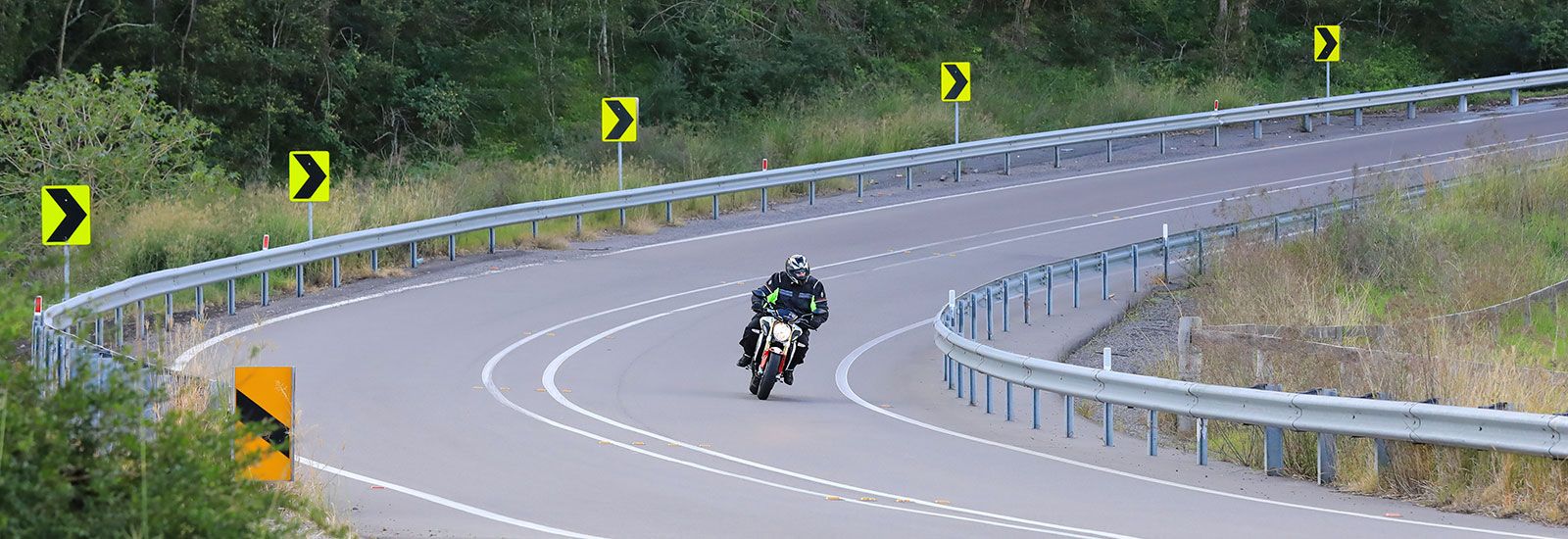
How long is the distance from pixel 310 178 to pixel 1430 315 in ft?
44.1

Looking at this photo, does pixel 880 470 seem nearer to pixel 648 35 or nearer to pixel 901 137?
pixel 901 137

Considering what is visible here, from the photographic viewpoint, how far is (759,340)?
17.6 meters

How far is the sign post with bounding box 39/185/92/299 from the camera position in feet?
67.8

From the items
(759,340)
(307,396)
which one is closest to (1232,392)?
(759,340)

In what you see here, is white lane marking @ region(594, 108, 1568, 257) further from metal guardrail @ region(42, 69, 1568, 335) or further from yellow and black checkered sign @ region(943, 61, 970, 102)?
yellow and black checkered sign @ region(943, 61, 970, 102)

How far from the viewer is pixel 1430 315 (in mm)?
20281

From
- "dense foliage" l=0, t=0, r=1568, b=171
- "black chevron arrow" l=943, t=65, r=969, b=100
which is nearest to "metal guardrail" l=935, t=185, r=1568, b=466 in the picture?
"black chevron arrow" l=943, t=65, r=969, b=100

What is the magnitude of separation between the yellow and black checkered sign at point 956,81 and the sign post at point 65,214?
54.3 ft

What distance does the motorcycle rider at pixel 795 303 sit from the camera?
17.6 metres

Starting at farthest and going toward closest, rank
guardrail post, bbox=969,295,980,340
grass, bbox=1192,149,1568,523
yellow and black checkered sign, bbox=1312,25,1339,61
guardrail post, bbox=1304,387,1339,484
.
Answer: yellow and black checkered sign, bbox=1312,25,1339,61 < guardrail post, bbox=969,295,980,340 < guardrail post, bbox=1304,387,1339,484 < grass, bbox=1192,149,1568,523

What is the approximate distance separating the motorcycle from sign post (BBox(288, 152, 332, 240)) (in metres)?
8.59

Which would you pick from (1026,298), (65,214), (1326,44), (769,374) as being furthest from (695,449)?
(1326,44)

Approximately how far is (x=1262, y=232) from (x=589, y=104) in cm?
2274

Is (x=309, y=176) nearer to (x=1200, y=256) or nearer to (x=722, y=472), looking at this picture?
(x=1200, y=256)
